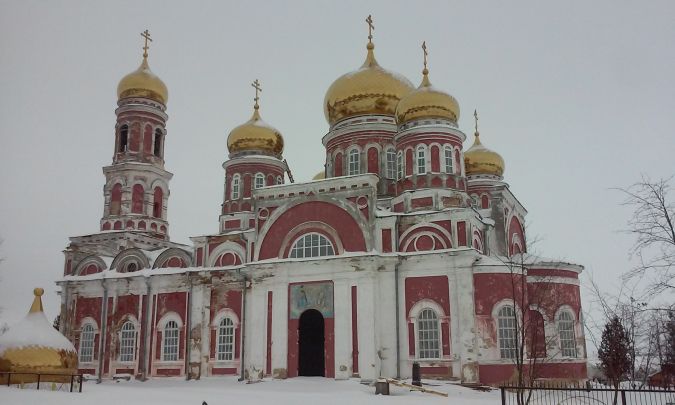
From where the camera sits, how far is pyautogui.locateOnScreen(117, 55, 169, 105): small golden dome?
3516 centimetres

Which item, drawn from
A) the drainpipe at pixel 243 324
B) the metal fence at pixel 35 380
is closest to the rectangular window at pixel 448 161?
the drainpipe at pixel 243 324

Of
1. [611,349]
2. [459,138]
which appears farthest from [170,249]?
[611,349]

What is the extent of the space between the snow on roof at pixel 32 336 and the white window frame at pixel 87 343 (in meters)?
11.2

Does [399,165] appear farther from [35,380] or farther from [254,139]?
[35,380]

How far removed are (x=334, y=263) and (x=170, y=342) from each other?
9521mm

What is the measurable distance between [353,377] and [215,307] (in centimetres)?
800

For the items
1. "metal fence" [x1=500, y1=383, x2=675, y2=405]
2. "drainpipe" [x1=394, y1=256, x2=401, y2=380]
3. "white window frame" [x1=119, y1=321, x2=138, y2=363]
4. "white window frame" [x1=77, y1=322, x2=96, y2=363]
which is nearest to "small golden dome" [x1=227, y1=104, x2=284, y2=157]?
"white window frame" [x1=119, y1=321, x2=138, y2=363]

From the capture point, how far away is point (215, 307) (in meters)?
28.8

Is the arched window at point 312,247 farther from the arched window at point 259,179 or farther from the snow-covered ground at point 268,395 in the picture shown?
the arched window at point 259,179

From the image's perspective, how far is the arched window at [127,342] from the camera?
3011 cm

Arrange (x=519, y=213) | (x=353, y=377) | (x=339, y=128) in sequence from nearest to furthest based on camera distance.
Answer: (x=353, y=377) → (x=339, y=128) → (x=519, y=213)

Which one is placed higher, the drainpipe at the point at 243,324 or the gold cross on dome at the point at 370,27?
the gold cross on dome at the point at 370,27

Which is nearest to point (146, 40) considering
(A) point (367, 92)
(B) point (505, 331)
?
(A) point (367, 92)

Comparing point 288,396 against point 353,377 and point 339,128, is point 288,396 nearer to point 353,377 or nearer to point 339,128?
point 353,377
